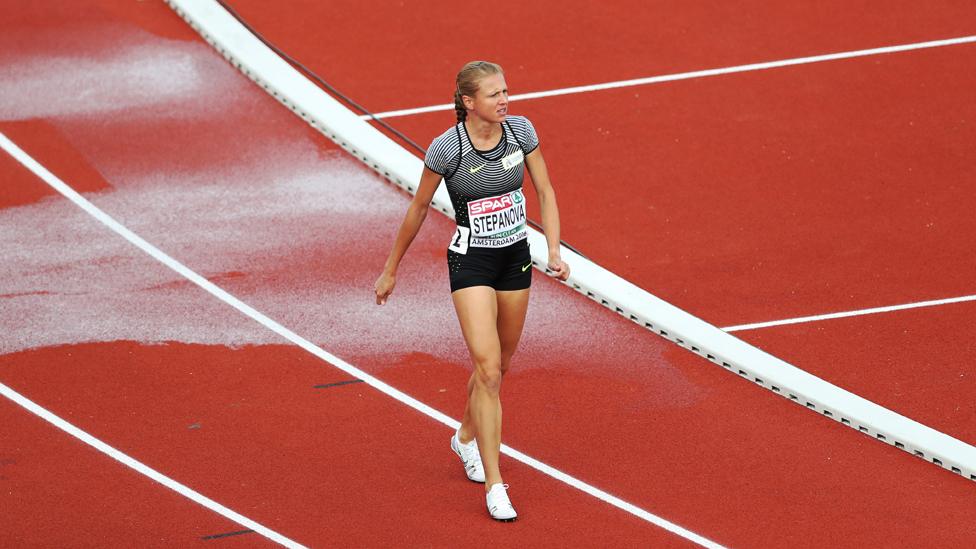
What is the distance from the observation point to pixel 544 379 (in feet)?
25.5

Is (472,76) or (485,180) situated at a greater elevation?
(472,76)

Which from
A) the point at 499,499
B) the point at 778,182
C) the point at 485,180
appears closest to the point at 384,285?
the point at 485,180

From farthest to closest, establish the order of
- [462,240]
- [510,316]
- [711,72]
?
[711,72] → [510,316] → [462,240]

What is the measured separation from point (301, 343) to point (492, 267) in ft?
6.87

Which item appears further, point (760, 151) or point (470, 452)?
point (760, 151)

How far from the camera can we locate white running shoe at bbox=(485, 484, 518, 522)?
6.51 metres

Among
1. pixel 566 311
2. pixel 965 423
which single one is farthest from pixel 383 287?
pixel 965 423

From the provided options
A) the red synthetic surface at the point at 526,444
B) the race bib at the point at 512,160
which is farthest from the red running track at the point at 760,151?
the race bib at the point at 512,160

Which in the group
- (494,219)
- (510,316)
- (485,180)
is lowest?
(510,316)

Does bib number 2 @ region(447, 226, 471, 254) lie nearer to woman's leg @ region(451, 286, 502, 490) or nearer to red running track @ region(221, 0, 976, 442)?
woman's leg @ region(451, 286, 502, 490)

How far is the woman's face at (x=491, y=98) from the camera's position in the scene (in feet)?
19.9

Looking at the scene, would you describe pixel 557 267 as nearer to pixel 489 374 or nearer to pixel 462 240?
pixel 462 240

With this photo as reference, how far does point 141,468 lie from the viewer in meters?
6.96

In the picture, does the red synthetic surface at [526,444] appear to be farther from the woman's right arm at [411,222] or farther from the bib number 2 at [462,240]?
the bib number 2 at [462,240]
